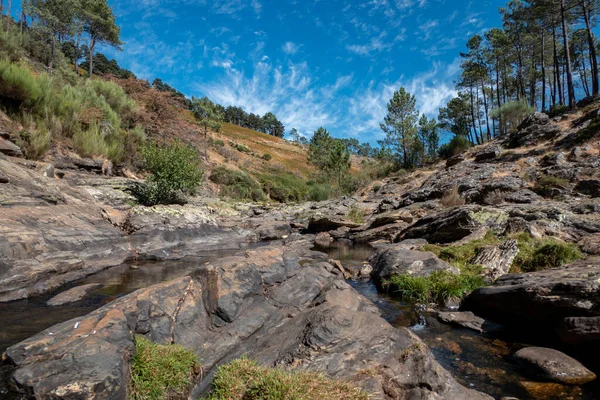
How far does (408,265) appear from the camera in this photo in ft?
29.7

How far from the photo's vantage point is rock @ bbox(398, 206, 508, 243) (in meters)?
12.0

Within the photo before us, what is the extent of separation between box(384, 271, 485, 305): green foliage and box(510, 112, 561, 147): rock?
23253mm

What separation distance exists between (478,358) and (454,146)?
38.9 m

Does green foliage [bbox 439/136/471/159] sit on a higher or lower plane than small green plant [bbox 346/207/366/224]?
higher

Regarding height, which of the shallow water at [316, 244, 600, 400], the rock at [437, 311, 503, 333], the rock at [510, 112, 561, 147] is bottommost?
the shallow water at [316, 244, 600, 400]

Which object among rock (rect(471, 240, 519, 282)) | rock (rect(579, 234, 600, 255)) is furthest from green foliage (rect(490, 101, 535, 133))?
rock (rect(471, 240, 519, 282))

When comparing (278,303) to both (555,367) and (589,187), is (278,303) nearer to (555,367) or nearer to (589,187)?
(555,367)

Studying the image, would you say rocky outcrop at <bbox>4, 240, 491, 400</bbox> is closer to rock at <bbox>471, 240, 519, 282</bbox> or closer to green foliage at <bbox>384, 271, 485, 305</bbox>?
green foliage at <bbox>384, 271, 485, 305</bbox>

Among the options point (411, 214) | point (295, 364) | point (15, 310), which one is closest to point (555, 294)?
point (295, 364)

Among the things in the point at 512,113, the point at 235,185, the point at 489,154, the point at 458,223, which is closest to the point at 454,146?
the point at 512,113

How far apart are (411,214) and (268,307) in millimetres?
14453

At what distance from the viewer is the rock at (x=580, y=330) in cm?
470

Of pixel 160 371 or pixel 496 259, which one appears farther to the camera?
pixel 496 259

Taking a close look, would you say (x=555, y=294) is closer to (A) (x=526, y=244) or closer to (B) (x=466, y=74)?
(A) (x=526, y=244)
